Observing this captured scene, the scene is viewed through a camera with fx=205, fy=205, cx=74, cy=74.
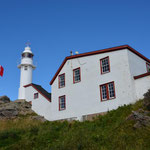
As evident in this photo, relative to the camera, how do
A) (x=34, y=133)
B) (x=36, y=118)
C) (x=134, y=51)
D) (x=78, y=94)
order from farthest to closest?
(x=36, y=118) < (x=78, y=94) < (x=134, y=51) < (x=34, y=133)

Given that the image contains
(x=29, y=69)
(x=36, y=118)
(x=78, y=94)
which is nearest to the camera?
(x=78, y=94)

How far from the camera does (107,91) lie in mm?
20797

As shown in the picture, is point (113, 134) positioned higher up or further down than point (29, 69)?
further down

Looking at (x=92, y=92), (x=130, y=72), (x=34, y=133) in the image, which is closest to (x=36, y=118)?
(x=92, y=92)

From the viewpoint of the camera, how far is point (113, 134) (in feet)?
40.0

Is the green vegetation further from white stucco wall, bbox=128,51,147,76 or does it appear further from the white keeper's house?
white stucco wall, bbox=128,51,147,76

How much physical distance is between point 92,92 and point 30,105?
505 inches


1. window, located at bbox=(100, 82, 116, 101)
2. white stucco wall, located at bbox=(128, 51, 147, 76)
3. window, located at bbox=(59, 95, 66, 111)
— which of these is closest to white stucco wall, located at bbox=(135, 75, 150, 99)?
white stucco wall, located at bbox=(128, 51, 147, 76)

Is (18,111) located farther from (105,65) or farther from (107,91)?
Result: (105,65)

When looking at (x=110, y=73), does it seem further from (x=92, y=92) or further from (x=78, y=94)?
(x=78, y=94)

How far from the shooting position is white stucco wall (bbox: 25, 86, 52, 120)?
27359 millimetres

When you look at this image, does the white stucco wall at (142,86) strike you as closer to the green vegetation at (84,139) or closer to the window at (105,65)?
the window at (105,65)

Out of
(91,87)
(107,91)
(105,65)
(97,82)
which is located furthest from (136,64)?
(91,87)

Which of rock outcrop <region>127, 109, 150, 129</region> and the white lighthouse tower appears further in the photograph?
the white lighthouse tower
